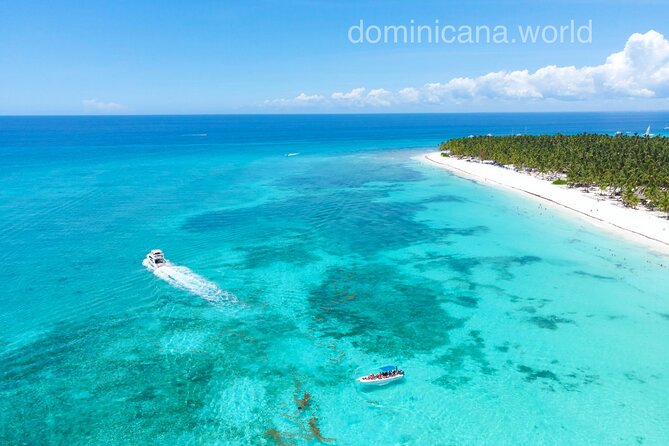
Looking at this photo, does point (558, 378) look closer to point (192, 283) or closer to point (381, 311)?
point (381, 311)

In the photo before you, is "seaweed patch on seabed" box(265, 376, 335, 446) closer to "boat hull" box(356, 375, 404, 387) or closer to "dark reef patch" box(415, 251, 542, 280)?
"boat hull" box(356, 375, 404, 387)

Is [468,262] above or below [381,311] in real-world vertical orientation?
above

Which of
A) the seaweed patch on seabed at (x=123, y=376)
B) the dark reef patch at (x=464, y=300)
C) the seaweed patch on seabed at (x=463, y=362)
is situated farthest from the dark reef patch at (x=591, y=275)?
the seaweed patch on seabed at (x=123, y=376)

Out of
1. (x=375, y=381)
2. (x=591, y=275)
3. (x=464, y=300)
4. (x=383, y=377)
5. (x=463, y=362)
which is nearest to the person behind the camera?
(x=375, y=381)

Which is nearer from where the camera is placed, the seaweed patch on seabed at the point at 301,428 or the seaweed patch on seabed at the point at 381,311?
the seaweed patch on seabed at the point at 301,428

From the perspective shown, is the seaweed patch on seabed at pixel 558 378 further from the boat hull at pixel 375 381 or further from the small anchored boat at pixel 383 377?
the boat hull at pixel 375 381

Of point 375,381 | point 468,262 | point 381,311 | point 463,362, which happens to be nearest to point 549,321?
point 463,362

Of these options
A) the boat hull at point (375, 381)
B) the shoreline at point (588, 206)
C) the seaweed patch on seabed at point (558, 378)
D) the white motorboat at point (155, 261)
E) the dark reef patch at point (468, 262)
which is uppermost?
the shoreline at point (588, 206)

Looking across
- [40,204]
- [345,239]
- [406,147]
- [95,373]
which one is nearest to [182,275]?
[95,373]
